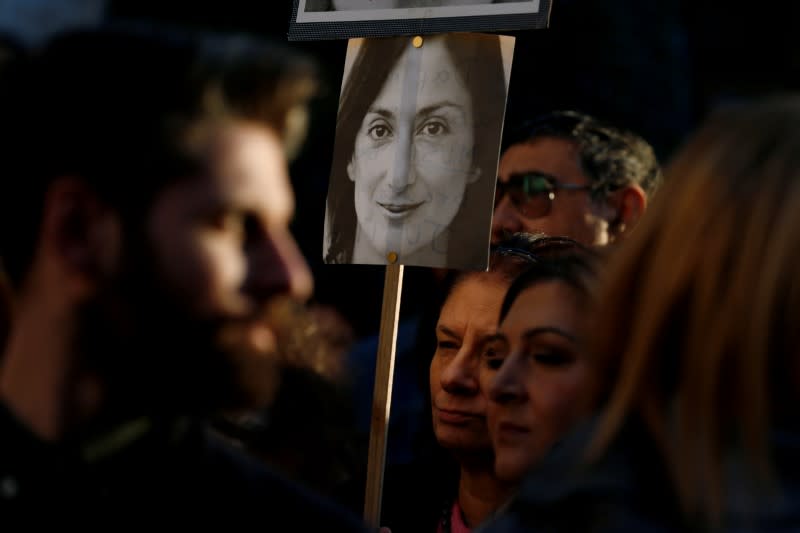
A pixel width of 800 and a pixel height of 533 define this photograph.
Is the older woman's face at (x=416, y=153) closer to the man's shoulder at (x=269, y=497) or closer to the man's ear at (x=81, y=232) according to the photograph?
the man's shoulder at (x=269, y=497)

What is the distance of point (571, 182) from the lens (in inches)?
154

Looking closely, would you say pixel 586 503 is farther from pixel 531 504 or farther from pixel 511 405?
pixel 511 405

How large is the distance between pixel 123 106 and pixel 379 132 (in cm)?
150

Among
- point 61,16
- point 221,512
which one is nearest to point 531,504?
point 221,512

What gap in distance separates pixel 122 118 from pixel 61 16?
4771mm

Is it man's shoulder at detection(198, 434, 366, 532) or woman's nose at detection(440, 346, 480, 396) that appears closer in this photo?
man's shoulder at detection(198, 434, 366, 532)

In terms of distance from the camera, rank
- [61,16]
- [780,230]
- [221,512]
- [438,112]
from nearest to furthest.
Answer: [780,230], [221,512], [438,112], [61,16]

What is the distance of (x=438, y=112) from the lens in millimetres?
2943

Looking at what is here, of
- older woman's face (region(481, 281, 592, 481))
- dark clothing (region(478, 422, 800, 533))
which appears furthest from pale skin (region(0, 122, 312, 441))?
older woman's face (region(481, 281, 592, 481))

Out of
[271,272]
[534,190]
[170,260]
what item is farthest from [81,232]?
[534,190]

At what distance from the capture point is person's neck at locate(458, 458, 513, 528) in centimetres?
266

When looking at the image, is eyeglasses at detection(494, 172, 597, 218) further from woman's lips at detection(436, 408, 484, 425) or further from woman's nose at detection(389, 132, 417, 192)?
woman's lips at detection(436, 408, 484, 425)

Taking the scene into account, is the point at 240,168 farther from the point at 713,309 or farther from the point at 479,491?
the point at 479,491

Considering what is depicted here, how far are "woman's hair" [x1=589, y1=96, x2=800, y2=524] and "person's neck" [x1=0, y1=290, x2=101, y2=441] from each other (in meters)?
0.67
